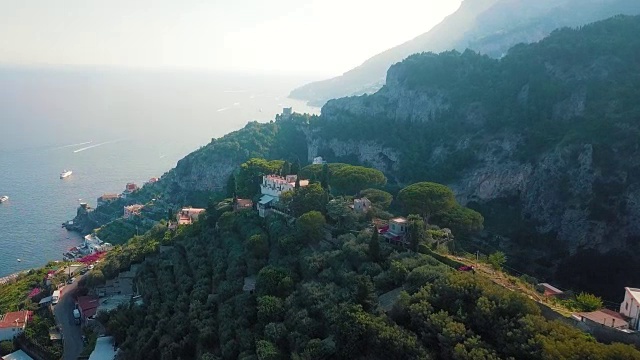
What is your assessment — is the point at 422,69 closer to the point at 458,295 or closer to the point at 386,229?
the point at 386,229

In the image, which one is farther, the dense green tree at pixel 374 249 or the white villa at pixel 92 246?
the white villa at pixel 92 246

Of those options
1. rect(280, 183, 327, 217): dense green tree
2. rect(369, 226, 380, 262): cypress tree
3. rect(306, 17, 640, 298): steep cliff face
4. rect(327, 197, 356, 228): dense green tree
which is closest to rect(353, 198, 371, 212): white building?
rect(327, 197, 356, 228): dense green tree

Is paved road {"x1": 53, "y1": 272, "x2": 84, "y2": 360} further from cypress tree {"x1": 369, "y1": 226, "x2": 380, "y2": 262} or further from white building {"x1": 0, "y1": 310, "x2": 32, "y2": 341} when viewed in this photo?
cypress tree {"x1": 369, "y1": 226, "x2": 380, "y2": 262}

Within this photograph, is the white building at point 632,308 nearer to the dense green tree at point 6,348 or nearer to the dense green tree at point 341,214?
the dense green tree at point 341,214

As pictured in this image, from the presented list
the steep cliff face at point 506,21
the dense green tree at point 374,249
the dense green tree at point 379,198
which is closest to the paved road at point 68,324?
the dense green tree at point 374,249

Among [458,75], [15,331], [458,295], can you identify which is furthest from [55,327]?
[458,75]

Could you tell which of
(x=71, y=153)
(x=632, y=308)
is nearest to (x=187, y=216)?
(x=632, y=308)
